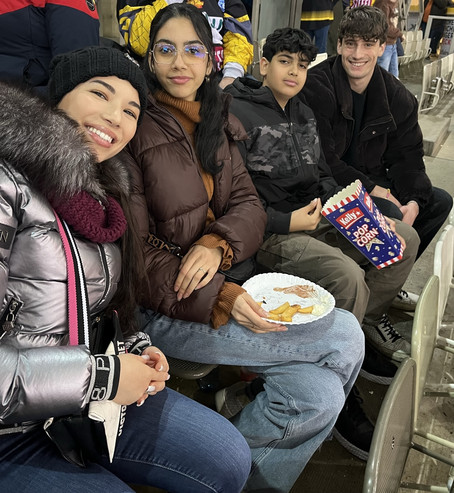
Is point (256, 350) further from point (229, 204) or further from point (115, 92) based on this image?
point (115, 92)

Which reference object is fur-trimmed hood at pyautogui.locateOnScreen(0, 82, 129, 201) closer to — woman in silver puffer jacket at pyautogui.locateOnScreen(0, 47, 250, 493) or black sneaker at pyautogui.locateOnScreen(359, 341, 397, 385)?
woman in silver puffer jacket at pyautogui.locateOnScreen(0, 47, 250, 493)

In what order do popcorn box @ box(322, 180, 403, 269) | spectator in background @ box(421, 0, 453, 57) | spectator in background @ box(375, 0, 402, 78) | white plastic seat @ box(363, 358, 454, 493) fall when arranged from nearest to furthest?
1. white plastic seat @ box(363, 358, 454, 493)
2. popcorn box @ box(322, 180, 403, 269)
3. spectator in background @ box(375, 0, 402, 78)
4. spectator in background @ box(421, 0, 453, 57)

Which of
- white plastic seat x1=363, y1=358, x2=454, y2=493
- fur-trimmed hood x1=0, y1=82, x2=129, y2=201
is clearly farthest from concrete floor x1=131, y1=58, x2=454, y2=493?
fur-trimmed hood x1=0, y1=82, x2=129, y2=201

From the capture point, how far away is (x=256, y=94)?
85.1 inches

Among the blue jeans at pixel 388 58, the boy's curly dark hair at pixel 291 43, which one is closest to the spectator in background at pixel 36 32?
the boy's curly dark hair at pixel 291 43

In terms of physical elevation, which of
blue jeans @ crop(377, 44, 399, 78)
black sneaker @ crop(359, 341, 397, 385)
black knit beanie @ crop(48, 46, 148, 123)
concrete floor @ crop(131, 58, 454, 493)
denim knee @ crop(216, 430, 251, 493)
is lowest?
concrete floor @ crop(131, 58, 454, 493)

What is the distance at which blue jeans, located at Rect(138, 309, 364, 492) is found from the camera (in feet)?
4.65

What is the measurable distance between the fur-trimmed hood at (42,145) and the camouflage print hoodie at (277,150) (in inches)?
43.1

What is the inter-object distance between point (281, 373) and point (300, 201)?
3.18 feet

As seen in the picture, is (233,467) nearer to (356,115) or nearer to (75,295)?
(75,295)

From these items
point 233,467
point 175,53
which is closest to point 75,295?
point 233,467

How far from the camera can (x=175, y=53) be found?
5.36ft

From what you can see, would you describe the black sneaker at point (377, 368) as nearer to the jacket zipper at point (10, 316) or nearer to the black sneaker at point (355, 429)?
the black sneaker at point (355, 429)

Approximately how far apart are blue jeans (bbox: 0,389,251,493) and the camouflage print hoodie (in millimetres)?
1015
